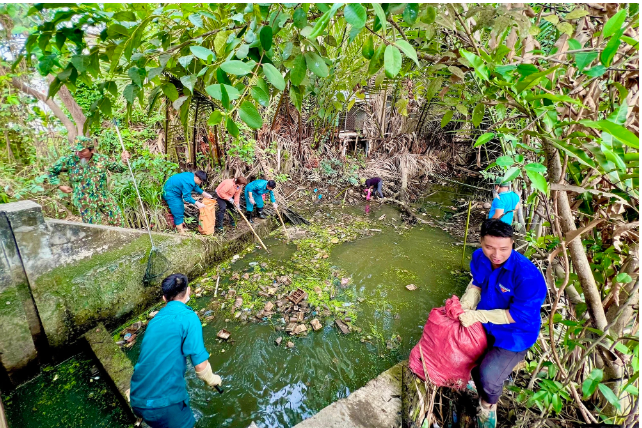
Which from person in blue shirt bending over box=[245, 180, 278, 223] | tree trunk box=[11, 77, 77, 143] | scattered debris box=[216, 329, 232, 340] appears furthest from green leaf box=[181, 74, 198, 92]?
tree trunk box=[11, 77, 77, 143]

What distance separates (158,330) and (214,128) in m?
5.15

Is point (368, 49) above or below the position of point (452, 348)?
above

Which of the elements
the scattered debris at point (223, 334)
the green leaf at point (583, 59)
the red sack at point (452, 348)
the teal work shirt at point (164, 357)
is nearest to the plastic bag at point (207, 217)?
the scattered debris at point (223, 334)

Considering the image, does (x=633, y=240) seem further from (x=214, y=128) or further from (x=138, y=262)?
(x=214, y=128)

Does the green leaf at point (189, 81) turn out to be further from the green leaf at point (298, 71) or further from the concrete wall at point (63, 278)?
the concrete wall at point (63, 278)

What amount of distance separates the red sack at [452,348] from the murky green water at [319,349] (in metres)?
1.20

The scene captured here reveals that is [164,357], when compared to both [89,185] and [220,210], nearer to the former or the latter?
[89,185]

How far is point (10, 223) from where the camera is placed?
267cm

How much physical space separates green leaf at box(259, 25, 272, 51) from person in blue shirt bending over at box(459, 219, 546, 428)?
6.10 feet

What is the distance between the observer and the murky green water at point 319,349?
9.29 feet

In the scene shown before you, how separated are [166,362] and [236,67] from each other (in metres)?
2.04

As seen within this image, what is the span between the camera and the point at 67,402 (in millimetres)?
2766

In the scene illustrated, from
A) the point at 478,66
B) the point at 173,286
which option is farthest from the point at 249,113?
the point at 173,286

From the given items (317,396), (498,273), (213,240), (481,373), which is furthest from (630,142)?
(213,240)
